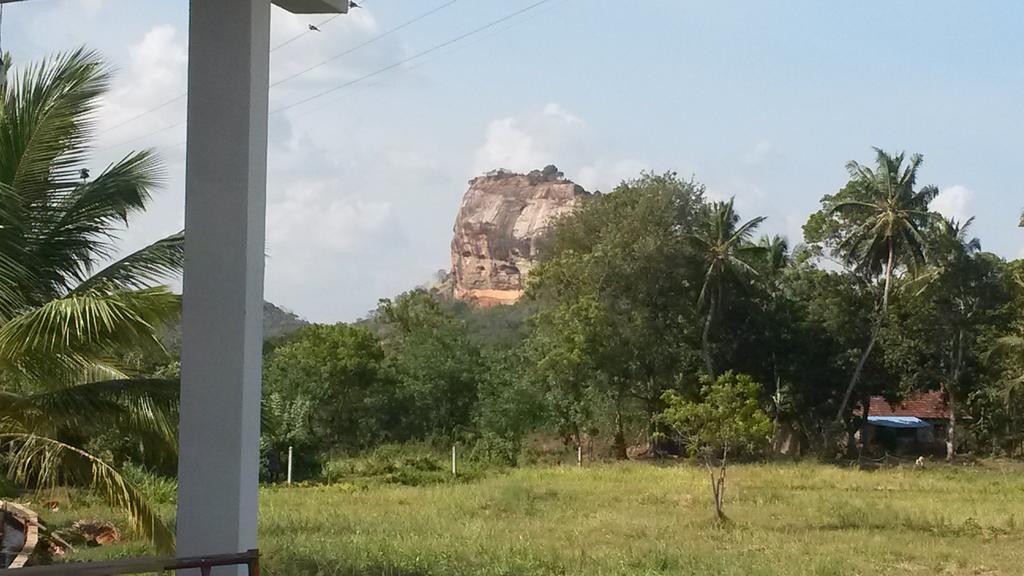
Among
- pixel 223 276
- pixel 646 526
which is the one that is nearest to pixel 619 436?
pixel 646 526

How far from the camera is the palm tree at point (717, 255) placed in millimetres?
22891

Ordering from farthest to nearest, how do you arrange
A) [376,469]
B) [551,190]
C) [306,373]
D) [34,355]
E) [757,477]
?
[551,190], [306,373], [376,469], [757,477], [34,355]

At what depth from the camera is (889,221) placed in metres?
23.8

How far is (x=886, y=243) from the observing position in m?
23.9

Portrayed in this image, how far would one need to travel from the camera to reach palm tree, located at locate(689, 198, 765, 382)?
22.9 metres

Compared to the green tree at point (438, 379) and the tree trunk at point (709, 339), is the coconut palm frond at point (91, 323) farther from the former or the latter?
the tree trunk at point (709, 339)

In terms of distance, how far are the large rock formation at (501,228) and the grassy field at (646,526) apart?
50.2 meters

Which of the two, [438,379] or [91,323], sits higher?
[438,379]

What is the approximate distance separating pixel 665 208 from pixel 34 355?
1912 cm

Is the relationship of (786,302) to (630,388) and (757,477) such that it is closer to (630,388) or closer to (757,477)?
(630,388)

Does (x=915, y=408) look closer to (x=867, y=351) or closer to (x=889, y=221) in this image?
(x=889, y=221)

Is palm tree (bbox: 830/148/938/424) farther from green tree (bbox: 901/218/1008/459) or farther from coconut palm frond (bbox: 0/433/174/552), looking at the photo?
coconut palm frond (bbox: 0/433/174/552)

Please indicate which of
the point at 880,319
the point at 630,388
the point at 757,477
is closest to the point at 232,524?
the point at 757,477

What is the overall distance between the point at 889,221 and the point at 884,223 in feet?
0.37
